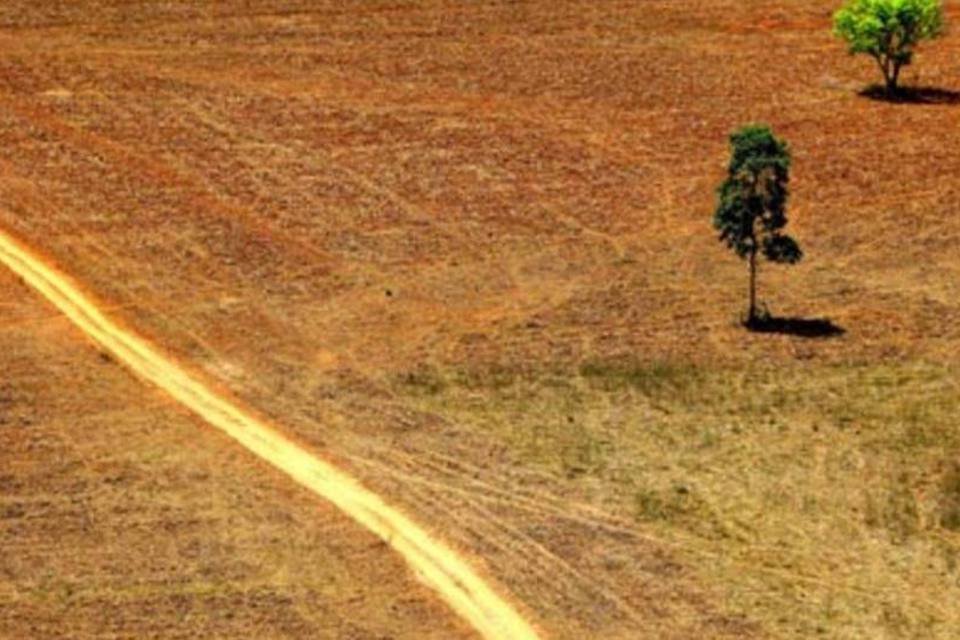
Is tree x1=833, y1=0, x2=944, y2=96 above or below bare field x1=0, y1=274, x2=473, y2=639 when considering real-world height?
above

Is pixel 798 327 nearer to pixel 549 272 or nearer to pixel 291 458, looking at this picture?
pixel 549 272

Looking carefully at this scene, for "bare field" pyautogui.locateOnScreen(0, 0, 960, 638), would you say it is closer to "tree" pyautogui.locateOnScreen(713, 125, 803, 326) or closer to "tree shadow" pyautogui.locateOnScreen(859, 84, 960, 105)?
"tree shadow" pyautogui.locateOnScreen(859, 84, 960, 105)

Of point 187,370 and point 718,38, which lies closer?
point 187,370

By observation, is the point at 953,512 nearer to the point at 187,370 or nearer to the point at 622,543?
the point at 622,543

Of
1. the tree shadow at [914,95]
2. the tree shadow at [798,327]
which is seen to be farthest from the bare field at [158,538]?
the tree shadow at [914,95]

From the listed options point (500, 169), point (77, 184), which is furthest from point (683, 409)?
point (77, 184)

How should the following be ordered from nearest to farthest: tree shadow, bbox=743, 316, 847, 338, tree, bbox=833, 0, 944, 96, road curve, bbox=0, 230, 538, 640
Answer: road curve, bbox=0, 230, 538, 640 < tree shadow, bbox=743, 316, 847, 338 < tree, bbox=833, 0, 944, 96

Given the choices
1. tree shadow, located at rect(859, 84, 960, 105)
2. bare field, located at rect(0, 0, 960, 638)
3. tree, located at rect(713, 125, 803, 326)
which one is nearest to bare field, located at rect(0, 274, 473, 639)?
bare field, located at rect(0, 0, 960, 638)
